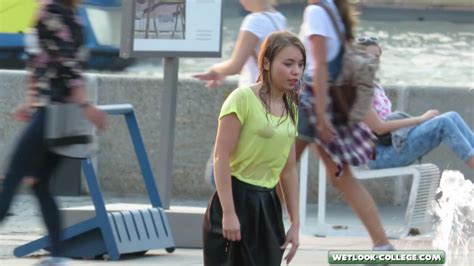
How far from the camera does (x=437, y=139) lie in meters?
8.82

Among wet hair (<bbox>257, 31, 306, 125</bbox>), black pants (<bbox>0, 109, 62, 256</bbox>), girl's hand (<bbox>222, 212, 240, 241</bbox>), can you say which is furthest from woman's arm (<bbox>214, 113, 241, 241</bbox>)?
black pants (<bbox>0, 109, 62, 256</bbox>)

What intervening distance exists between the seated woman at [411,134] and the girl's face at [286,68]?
2.87 meters

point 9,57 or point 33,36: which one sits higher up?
point 33,36

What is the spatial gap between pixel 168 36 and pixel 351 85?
57.9 inches

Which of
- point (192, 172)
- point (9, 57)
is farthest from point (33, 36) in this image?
point (9, 57)

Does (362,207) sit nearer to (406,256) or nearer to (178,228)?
(406,256)

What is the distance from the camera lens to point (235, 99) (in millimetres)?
5566

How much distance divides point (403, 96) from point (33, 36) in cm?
449

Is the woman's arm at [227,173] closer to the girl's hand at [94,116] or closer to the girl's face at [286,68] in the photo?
the girl's face at [286,68]

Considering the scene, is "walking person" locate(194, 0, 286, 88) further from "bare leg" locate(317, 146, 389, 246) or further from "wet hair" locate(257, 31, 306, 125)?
"wet hair" locate(257, 31, 306, 125)

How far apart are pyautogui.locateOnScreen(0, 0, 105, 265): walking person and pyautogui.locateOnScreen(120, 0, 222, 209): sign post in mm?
1888

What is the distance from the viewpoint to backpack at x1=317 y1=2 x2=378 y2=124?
7.36 metres

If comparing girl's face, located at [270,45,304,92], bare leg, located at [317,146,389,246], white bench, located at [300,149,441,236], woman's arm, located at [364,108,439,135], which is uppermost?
girl's face, located at [270,45,304,92]

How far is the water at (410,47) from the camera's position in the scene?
91.8 ft
